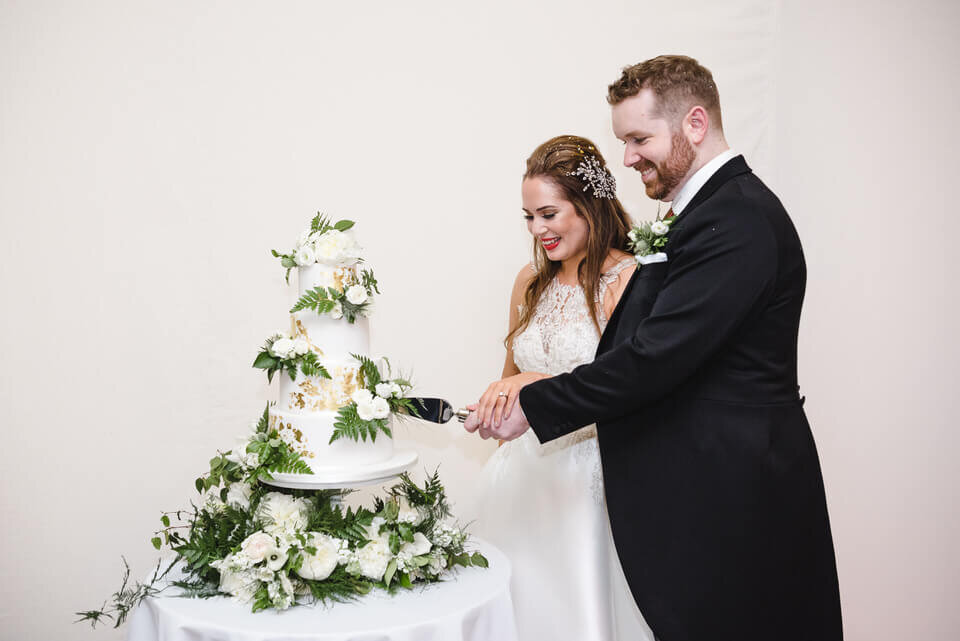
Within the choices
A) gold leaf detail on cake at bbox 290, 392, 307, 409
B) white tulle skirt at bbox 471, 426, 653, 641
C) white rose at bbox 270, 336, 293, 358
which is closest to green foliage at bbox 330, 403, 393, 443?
gold leaf detail on cake at bbox 290, 392, 307, 409

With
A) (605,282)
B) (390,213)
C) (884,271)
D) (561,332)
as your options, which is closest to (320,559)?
(561,332)

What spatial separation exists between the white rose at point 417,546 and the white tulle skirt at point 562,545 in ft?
1.94

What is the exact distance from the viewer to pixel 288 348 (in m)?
2.35

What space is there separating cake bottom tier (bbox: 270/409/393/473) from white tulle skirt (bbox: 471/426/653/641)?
2.54 feet

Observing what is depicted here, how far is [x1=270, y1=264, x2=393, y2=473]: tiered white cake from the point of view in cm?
235

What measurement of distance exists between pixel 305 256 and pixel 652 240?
1027mm

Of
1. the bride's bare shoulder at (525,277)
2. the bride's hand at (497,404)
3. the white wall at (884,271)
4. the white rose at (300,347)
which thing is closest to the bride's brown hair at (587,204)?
the bride's bare shoulder at (525,277)

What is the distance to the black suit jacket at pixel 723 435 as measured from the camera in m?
2.12

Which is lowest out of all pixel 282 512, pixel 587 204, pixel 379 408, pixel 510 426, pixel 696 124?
pixel 282 512

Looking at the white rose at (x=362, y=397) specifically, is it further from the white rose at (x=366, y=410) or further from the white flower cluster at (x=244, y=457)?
the white flower cluster at (x=244, y=457)

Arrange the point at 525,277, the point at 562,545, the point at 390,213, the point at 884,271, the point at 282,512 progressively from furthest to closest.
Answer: the point at 884,271, the point at 390,213, the point at 525,277, the point at 562,545, the point at 282,512

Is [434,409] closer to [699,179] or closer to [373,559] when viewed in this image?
[373,559]

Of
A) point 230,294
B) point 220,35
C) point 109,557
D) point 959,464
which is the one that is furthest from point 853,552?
point 220,35

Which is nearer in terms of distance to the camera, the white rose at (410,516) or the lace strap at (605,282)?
the white rose at (410,516)
